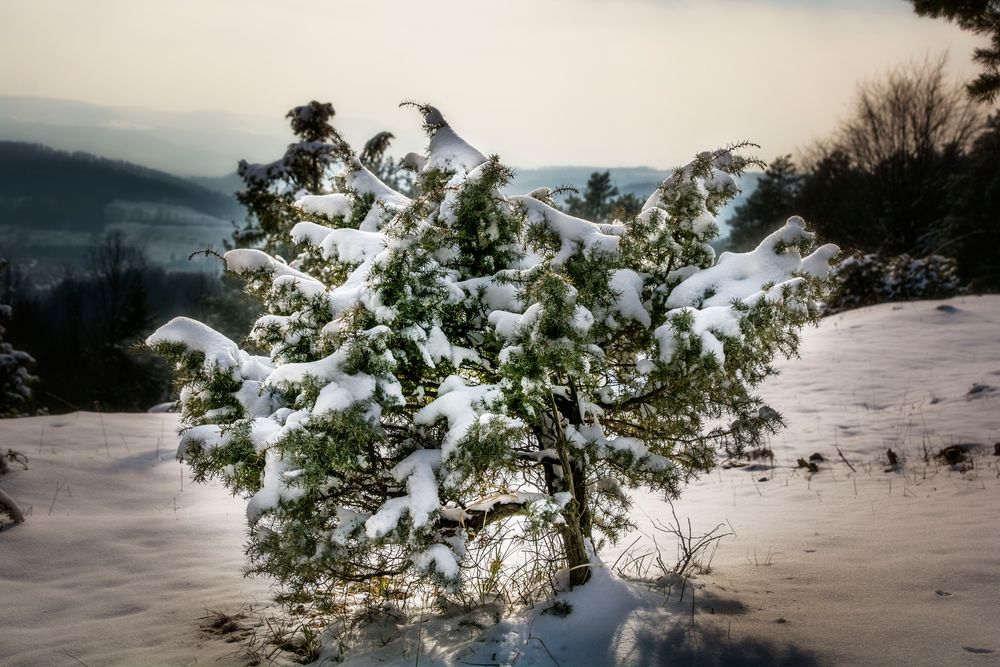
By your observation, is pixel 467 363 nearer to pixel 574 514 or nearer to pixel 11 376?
pixel 574 514

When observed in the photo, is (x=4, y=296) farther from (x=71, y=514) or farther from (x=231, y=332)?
(x=71, y=514)

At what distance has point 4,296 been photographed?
47781 mm

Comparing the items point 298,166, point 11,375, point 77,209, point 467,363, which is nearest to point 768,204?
point 298,166

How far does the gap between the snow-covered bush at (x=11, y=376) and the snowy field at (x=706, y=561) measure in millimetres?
7852

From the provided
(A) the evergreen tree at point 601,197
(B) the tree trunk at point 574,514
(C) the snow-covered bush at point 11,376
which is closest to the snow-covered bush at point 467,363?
(B) the tree trunk at point 574,514

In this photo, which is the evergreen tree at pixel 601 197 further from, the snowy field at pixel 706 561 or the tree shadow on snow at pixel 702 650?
the tree shadow on snow at pixel 702 650

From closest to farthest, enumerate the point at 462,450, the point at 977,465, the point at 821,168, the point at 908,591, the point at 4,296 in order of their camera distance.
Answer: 1. the point at 462,450
2. the point at 908,591
3. the point at 977,465
4. the point at 821,168
5. the point at 4,296

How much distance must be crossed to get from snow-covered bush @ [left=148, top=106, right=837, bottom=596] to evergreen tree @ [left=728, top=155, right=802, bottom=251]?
113ft

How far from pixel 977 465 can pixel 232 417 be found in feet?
20.4

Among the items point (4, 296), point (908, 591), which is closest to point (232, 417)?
point (908, 591)

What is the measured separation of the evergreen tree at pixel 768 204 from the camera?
3653 cm

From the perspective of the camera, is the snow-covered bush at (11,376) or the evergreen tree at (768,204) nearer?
the snow-covered bush at (11,376)

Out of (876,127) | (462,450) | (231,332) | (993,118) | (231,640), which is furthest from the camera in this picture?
(876,127)

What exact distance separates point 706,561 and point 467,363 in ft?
7.68
